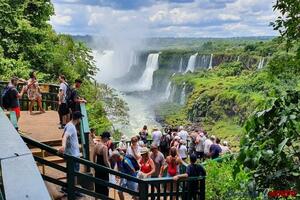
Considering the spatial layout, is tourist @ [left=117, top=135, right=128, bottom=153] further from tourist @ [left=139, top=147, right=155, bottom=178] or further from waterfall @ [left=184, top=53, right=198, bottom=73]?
waterfall @ [left=184, top=53, right=198, bottom=73]

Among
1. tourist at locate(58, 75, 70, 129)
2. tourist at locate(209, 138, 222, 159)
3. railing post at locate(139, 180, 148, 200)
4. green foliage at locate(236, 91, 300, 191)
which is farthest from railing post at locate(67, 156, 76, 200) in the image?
tourist at locate(209, 138, 222, 159)

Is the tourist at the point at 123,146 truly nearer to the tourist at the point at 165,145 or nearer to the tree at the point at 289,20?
the tourist at the point at 165,145

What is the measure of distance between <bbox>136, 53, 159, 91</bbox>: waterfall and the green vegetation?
285 feet

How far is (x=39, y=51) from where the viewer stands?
2117 cm

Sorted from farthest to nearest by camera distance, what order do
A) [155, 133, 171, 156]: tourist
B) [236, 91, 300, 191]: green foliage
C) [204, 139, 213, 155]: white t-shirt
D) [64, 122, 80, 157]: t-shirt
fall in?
[155, 133, 171, 156]: tourist, [204, 139, 213, 155]: white t-shirt, [64, 122, 80, 157]: t-shirt, [236, 91, 300, 191]: green foliage

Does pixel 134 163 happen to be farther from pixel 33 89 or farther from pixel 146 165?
pixel 33 89

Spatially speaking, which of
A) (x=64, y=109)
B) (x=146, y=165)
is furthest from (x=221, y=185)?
(x=64, y=109)

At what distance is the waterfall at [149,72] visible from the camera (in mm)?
112812

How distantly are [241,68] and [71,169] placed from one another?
76.8m

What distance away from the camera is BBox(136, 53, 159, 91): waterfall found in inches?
4441

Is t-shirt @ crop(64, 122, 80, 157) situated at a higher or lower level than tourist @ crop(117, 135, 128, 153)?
higher

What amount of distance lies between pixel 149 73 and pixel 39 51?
303ft

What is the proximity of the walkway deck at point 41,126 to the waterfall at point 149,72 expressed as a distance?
9936 cm

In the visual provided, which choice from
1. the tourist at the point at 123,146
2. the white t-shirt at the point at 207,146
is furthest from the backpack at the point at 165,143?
the white t-shirt at the point at 207,146
